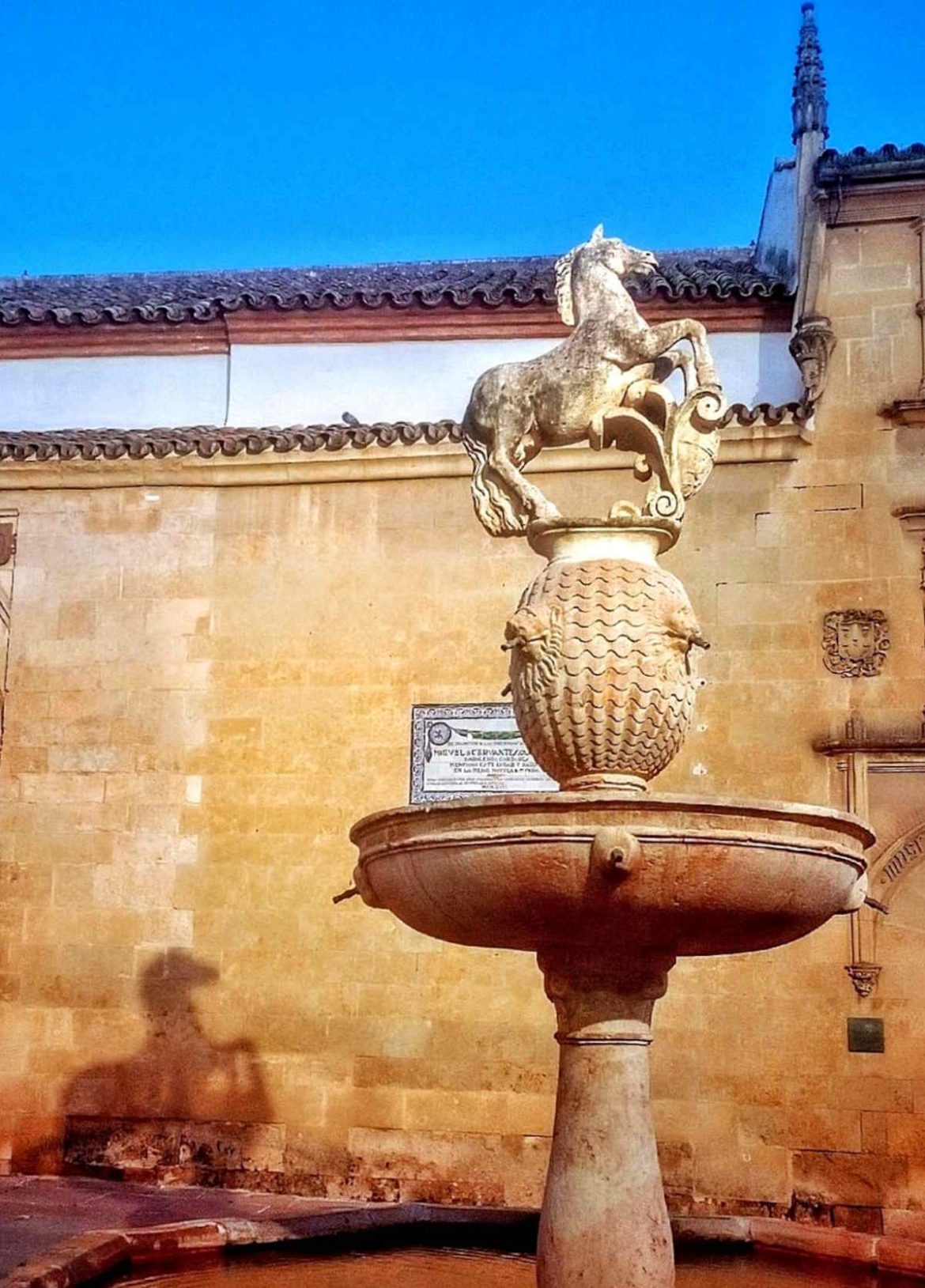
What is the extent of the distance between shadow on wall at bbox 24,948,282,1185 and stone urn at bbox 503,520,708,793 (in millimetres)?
5138

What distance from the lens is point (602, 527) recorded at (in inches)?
211

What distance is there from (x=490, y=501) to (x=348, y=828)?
4.57 meters

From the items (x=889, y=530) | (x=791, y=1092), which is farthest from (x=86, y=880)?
(x=889, y=530)

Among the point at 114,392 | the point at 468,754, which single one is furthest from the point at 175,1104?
the point at 114,392

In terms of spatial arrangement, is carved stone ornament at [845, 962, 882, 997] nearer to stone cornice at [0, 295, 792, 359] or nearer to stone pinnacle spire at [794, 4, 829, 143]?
stone cornice at [0, 295, 792, 359]

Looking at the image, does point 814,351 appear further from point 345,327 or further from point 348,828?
point 348,828

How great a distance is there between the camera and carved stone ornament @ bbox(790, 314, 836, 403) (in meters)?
9.75

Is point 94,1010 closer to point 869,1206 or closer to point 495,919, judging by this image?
point 869,1206

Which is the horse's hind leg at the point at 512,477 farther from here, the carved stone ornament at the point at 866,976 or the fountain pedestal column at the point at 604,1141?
the carved stone ornament at the point at 866,976

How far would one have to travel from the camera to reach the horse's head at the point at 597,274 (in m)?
5.77

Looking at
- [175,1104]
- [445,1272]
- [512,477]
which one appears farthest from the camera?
[175,1104]

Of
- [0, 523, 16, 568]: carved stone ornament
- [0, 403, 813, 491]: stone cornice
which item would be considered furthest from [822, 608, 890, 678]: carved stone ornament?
[0, 523, 16, 568]: carved stone ornament

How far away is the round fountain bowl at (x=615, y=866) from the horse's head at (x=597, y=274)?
6.94 feet

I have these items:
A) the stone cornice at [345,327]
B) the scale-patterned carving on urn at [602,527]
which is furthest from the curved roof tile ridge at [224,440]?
the scale-patterned carving on urn at [602,527]
